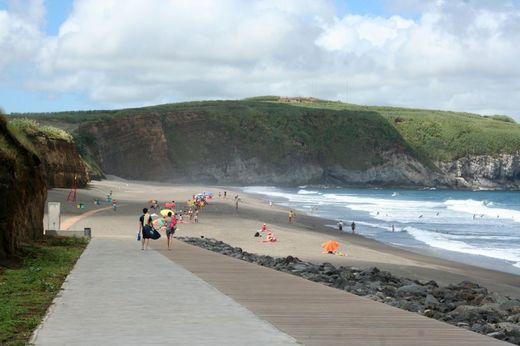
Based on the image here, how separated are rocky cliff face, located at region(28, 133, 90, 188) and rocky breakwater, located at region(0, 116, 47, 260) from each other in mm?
35803

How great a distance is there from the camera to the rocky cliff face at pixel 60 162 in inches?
2221

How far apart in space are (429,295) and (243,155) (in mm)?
138225

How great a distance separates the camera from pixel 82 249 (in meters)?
19.5

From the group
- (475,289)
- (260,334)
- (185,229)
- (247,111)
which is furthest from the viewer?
(247,111)

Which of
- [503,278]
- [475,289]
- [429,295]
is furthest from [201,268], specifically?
[503,278]

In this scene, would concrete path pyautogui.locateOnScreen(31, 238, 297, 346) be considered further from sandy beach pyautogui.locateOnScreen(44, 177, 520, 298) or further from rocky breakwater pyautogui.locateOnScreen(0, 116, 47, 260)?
sandy beach pyautogui.locateOnScreen(44, 177, 520, 298)

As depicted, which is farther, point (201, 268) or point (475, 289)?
point (475, 289)

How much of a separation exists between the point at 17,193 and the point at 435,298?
8.52 meters

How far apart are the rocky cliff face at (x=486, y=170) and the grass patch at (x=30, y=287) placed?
506 feet

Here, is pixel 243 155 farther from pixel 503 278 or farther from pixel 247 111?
pixel 503 278

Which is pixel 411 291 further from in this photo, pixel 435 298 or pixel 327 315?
pixel 327 315

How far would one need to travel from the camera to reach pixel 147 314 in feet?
29.3

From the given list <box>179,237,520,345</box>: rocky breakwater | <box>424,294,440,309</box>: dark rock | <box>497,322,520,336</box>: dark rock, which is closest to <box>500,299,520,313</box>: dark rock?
<box>179,237,520,345</box>: rocky breakwater

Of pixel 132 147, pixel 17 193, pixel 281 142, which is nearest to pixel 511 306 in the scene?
pixel 17 193
